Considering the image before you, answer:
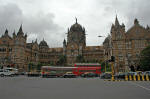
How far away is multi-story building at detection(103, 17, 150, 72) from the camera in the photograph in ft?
217

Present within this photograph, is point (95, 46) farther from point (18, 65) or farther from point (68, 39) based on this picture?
point (18, 65)

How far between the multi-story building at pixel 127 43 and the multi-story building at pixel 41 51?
1116 inches

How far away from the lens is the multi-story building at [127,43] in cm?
6606

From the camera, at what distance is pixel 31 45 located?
331 ft

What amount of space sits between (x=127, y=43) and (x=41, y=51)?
222 feet

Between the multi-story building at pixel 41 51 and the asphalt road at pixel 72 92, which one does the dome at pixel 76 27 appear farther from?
the asphalt road at pixel 72 92

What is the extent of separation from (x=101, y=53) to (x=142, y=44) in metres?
38.4

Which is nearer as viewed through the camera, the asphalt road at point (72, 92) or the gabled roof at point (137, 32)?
the asphalt road at point (72, 92)

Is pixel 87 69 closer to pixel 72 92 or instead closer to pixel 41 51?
pixel 72 92

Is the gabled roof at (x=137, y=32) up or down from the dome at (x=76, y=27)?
down

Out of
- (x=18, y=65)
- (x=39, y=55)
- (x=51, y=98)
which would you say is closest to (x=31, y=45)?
(x=39, y=55)

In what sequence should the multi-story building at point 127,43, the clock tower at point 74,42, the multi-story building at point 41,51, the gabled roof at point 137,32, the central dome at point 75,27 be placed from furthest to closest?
the central dome at point 75,27, the clock tower at point 74,42, the multi-story building at point 41,51, the gabled roof at point 137,32, the multi-story building at point 127,43

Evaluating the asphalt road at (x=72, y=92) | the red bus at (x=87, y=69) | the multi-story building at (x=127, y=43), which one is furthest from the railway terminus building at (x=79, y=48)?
the asphalt road at (x=72, y=92)

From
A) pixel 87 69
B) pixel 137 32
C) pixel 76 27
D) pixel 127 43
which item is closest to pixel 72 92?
pixel 87 69
